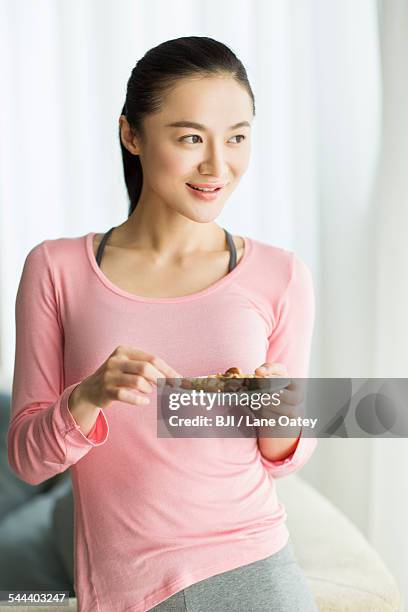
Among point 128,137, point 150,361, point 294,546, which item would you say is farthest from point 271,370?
point 294,546

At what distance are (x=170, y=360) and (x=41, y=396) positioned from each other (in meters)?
0.18

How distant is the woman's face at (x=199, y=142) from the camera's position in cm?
114

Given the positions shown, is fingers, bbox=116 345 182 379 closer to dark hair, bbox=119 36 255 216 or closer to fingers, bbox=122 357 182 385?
fingers, bbox=122 357 182 385

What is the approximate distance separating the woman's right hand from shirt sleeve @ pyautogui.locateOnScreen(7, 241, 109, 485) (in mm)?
94

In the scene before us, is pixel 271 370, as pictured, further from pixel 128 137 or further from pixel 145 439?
pixel 128 137

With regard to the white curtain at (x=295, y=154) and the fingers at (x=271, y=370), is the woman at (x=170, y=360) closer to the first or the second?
the fingers at (x=271, y=370)

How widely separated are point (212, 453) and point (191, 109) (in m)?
0.45

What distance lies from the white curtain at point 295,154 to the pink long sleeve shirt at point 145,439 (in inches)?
39.5

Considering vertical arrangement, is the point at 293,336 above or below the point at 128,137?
below

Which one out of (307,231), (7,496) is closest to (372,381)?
(307,231)

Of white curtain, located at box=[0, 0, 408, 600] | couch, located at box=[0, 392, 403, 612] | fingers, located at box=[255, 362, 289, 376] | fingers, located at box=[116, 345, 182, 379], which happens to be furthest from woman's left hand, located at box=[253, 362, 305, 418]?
white curtain, located at box=[0, 0, 408, 600]

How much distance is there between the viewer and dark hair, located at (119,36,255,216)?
1.16m

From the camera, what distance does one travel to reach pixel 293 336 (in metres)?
1.25

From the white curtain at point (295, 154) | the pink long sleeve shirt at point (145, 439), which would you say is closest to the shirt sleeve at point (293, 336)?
the pink long sleeve shirt at point (145, 439)
